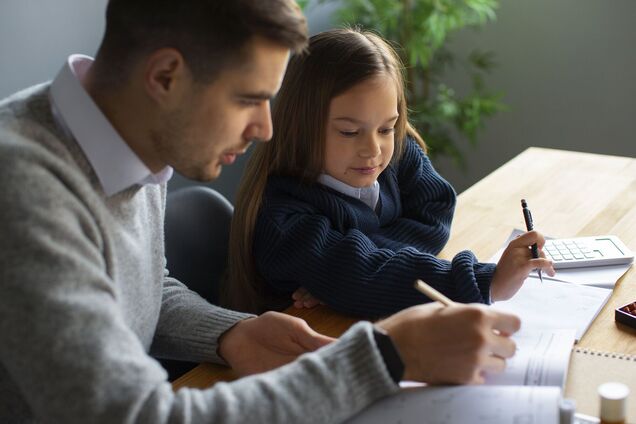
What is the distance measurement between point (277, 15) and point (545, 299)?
0.71 metres

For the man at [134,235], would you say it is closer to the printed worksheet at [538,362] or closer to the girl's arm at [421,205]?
the printed worksheet at [538,362]

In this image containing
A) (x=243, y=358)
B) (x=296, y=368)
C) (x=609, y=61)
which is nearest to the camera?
(x=296, y=368)

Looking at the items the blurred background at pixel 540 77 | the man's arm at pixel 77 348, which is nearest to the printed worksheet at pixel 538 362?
the man's arm at pixel 77 348

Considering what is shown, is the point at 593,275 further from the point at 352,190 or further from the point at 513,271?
the point at 352,190

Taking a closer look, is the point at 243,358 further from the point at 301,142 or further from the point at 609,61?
the point at 609,61

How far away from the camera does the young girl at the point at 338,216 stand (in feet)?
4.56

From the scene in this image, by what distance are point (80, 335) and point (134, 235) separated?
29 cm

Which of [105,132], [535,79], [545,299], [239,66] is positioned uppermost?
[239,66]

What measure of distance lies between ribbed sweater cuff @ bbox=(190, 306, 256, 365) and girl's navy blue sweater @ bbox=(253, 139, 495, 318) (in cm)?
20

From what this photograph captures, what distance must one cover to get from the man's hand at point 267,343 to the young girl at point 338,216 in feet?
0.69

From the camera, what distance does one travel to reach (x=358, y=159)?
1.54 metres

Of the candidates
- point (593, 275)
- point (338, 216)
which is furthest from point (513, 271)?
point (338, 216)

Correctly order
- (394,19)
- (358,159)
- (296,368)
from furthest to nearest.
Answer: (394,19)
(358,159)
(296,368)

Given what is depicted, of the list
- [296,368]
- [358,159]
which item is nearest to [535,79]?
[358,159]
